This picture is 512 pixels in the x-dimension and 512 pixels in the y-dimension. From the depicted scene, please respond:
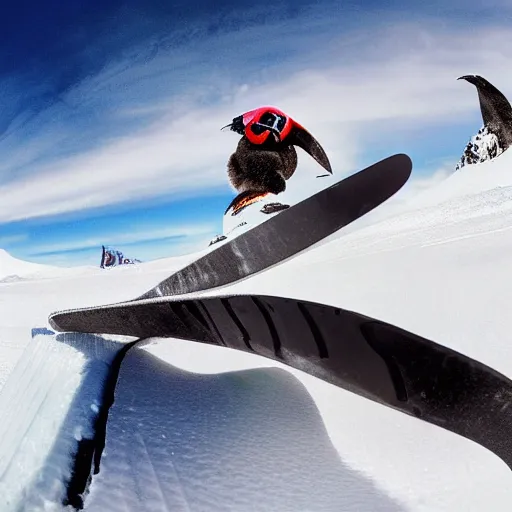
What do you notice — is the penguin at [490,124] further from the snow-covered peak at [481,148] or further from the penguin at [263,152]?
the penguin at [263,152]

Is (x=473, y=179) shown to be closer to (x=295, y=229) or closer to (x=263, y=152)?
(x=263, y=152)

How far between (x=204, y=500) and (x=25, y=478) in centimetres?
28

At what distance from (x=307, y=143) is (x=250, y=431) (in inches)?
250

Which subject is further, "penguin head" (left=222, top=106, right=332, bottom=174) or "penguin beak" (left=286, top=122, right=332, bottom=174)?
"penguin beak" (left=286, top=122, right=332, bottom=174)

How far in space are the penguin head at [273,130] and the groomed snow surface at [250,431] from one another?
5282 mm

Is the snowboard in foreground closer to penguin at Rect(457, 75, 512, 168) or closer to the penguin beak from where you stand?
the penguin beak

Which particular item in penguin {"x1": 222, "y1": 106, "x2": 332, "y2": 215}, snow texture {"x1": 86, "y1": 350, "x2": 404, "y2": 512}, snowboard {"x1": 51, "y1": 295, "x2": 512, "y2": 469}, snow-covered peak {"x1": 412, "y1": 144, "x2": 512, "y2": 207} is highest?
snow-covered peak {"x1": 412, "y1": 144, "x2": 512, "y2": 207}

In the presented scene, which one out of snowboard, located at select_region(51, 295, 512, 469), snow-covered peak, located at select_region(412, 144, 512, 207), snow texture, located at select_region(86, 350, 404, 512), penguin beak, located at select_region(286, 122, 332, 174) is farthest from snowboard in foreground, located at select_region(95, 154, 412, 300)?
snow-covered peak, located at select_region(412, 144, 512, 207)

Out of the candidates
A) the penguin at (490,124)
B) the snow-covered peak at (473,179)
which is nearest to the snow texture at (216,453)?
the snow-covered peak at (473,179)

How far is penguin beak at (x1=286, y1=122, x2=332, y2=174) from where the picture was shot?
6.98 meters

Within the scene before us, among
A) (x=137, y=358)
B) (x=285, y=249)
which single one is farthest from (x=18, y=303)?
(x=137, y=358)

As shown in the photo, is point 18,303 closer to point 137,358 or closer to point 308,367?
point 137,358

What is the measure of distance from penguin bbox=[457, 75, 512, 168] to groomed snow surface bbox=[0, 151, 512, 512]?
10736mm

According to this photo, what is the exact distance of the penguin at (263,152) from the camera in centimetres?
682
